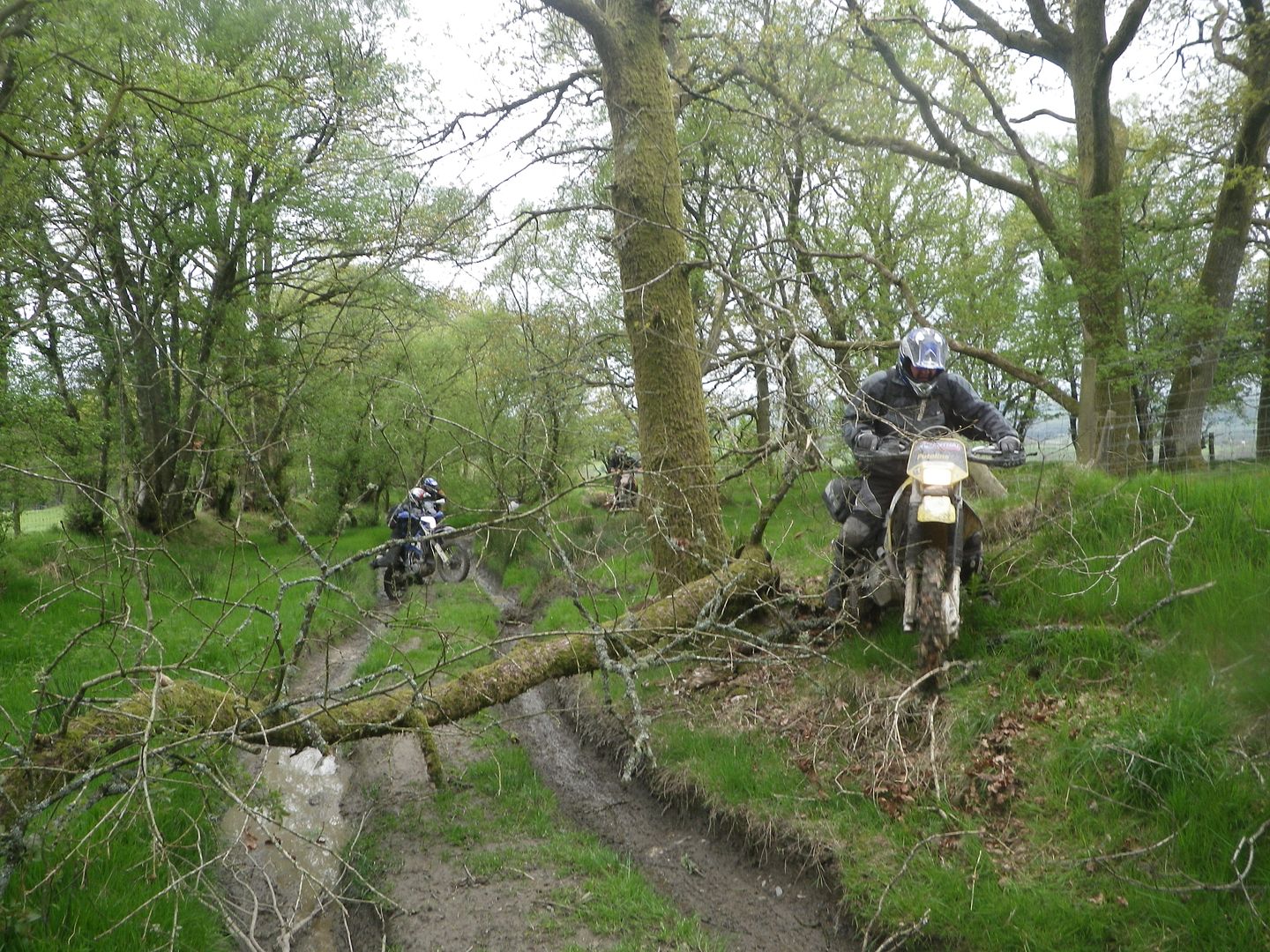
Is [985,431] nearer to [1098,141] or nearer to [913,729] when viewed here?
[913,729]

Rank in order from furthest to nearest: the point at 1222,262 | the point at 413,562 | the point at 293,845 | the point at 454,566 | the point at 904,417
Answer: the point at 454,566 < the point at 413,562 < the point at 1222,262 < the point at 904,417 < the point at 293,845

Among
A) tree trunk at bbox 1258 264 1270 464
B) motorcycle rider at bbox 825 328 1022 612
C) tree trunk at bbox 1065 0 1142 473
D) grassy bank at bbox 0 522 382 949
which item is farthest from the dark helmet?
tree trunk at bbox 1258 264 1270 464

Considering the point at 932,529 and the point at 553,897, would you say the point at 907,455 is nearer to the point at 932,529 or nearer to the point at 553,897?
the point at 932,529

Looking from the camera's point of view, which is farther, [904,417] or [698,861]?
[904,417]

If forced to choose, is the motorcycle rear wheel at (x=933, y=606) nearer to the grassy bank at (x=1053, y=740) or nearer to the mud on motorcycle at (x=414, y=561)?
the grassy bank at (x=1053, y=740)

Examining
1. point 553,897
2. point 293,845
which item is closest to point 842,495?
point 553,897

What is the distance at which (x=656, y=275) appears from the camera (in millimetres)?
6387

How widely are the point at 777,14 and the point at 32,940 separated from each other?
12.3 m

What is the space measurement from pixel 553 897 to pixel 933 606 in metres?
2.45

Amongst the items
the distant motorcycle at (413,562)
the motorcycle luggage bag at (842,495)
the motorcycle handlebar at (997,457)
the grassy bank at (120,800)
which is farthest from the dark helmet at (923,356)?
the distant motorcycle at (413,562)

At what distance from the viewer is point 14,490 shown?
8.25m

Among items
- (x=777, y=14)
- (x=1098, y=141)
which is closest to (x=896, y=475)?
(x=1098, y=141)

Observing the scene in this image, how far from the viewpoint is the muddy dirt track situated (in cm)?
341

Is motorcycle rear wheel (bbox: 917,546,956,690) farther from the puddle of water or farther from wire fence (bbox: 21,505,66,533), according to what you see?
wire fence (bbox: 21,505,66,533)
